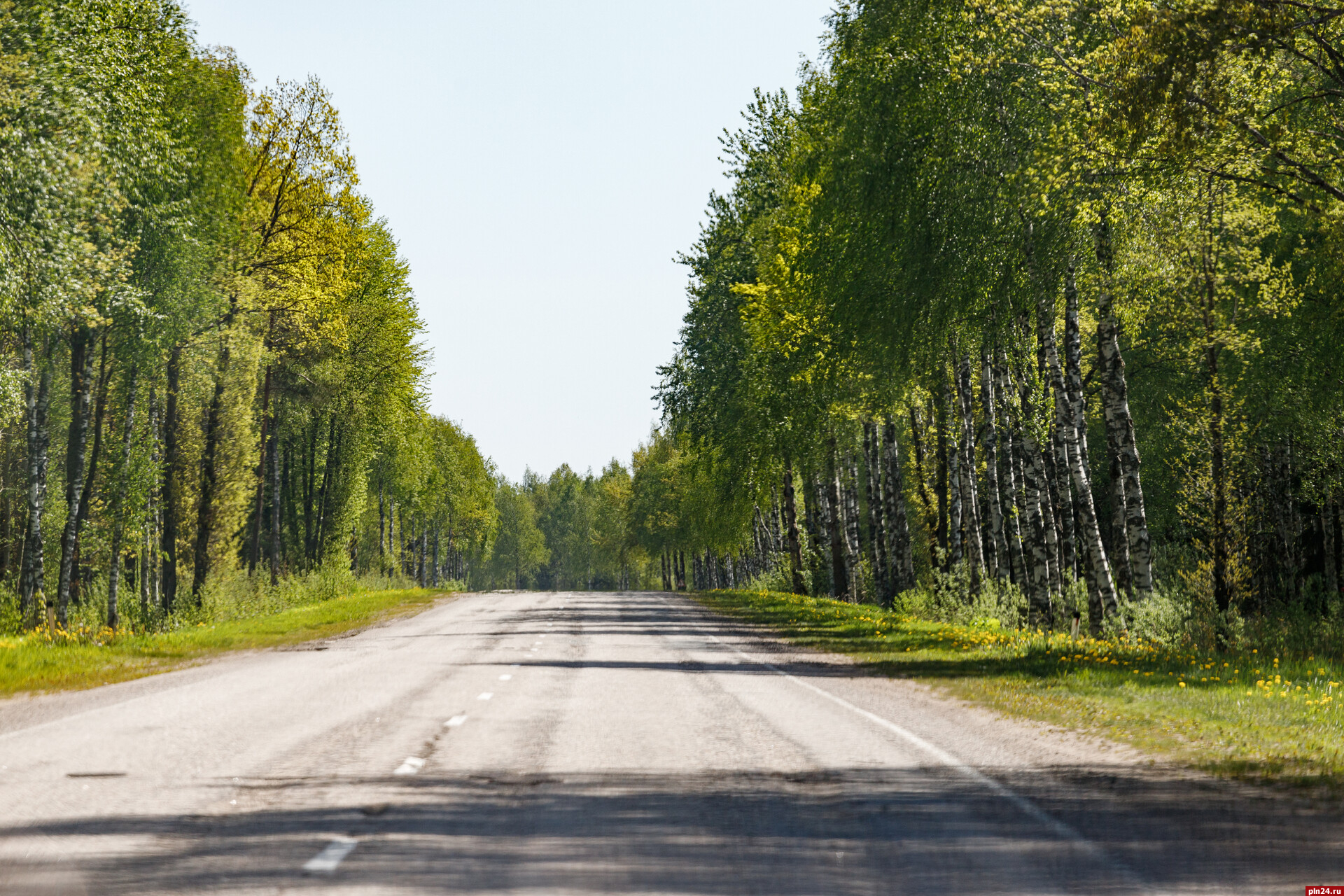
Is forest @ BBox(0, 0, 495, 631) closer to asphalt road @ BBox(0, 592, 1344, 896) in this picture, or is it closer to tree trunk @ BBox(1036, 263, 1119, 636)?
asphalt road @ BBox(0, 592, 1344, 896)

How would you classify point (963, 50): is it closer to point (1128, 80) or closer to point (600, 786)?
point (1128, 80)

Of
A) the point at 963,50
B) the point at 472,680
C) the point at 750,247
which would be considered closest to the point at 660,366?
the point at 750,247

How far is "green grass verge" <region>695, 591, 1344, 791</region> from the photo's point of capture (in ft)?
35.4

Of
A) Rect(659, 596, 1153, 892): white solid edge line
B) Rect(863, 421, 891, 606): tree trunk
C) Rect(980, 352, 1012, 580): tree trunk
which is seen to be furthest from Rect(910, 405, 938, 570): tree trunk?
Rect(659, 596, 1153, 892): white solid edge line

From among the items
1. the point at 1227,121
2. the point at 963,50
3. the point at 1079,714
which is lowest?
the point at 1079,714

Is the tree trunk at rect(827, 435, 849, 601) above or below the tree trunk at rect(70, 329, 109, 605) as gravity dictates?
below

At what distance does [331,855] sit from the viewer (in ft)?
20.9

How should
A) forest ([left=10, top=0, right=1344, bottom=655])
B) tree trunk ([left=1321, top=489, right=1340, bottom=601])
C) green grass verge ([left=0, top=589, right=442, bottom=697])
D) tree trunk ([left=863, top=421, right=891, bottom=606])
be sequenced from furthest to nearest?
tree trunk ([left=863, top=421, right=891, bottom=606])
tree trunk ([left=1321, top=489, right=1340, bottom=601])
forest ([left=10, top=0, right=1344, bottom=655])
green grass verge ([left=0, top=589, right=442, bottom=697])

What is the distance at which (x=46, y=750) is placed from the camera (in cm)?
1022

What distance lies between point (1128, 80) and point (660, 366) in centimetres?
3329

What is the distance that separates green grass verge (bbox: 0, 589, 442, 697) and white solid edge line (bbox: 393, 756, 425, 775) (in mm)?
9136

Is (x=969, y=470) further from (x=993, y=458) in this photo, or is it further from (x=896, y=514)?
(x=896, y=514)

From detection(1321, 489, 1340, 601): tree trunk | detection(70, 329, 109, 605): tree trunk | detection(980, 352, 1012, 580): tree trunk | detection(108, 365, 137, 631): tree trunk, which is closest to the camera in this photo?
detection(980, 352, 1012, 580): tree trunk

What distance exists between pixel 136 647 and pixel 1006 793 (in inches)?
766
